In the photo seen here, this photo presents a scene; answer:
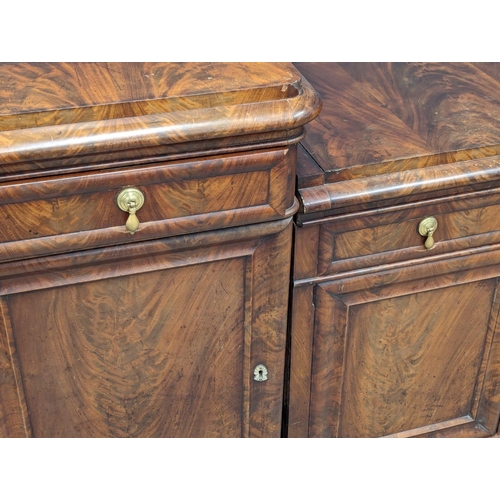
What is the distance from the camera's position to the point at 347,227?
38.6 inches

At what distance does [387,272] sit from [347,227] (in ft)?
0.32

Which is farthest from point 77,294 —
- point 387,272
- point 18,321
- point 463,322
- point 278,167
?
point 463,322

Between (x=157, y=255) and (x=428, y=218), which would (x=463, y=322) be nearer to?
(x=428, y=218)

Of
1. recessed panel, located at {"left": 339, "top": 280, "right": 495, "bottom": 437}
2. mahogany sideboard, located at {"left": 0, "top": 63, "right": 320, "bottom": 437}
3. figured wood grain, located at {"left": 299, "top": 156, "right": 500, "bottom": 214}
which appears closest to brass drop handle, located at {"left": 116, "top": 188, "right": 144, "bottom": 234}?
mahogany sideboard, located at {"left": 0, "top": 63, "right": 320, "bottom": 437}

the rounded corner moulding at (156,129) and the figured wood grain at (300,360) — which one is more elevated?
the rounded corner moulding at (156,129)

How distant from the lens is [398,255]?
3.35ft

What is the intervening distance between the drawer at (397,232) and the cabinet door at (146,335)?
2.3 inches

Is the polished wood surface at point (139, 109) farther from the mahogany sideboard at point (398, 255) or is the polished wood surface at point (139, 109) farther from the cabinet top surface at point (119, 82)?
the mahogany sideboard at point (398, 255)

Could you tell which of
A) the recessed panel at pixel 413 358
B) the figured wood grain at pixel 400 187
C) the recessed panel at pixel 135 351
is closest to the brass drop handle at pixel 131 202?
the recessed panel at pixel 135 351

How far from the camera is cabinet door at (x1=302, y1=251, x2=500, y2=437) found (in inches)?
41.5

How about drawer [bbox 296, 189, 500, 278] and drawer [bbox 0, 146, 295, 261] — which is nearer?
drawer [bbox 0, 146, 295, 261]

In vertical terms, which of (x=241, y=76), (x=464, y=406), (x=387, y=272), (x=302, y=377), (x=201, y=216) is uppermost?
(x=241, y=76)

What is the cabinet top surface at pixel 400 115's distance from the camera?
97cm

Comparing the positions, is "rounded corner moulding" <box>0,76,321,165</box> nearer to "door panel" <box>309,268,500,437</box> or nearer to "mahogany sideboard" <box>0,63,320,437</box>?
"mahogany sideboard" <box>0,63,320,437</box>
